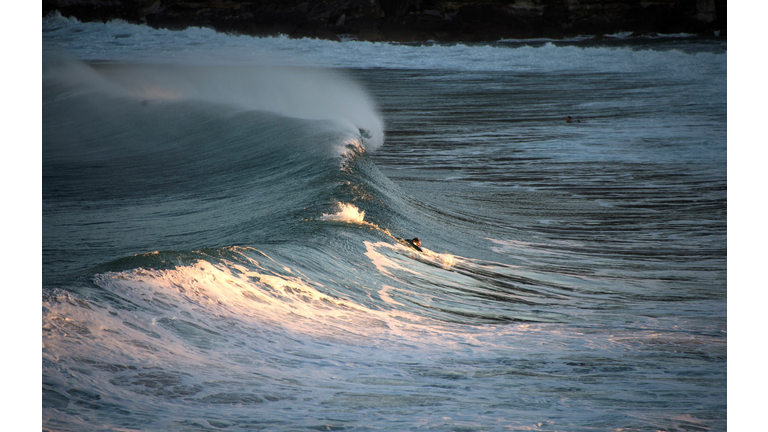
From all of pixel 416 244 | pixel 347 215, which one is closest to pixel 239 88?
pixel 347 215

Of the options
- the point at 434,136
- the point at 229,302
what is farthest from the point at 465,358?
the point at 434,136

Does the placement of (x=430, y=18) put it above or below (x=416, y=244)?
above

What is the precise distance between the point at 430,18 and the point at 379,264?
19978 millimetres

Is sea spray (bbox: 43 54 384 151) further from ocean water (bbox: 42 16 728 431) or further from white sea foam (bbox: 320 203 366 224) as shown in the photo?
white sea foam (bbox: 320 203 366 224)

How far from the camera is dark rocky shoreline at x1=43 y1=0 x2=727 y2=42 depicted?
19.2m

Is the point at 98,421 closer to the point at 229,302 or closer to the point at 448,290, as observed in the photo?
the point at 229,302

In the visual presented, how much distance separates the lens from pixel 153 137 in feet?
Answer: 26.8

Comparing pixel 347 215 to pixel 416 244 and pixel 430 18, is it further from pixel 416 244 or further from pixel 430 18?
pixel 430 18

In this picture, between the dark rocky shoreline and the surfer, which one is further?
the dark rocky shoreline

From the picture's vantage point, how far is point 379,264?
12.3 ft

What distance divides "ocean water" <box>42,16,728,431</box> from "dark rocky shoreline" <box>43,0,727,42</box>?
31.8 feet

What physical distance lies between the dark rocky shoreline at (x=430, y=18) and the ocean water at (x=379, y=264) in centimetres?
970

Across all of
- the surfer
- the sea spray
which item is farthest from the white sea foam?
the sea spray

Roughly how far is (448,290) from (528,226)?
161cm
